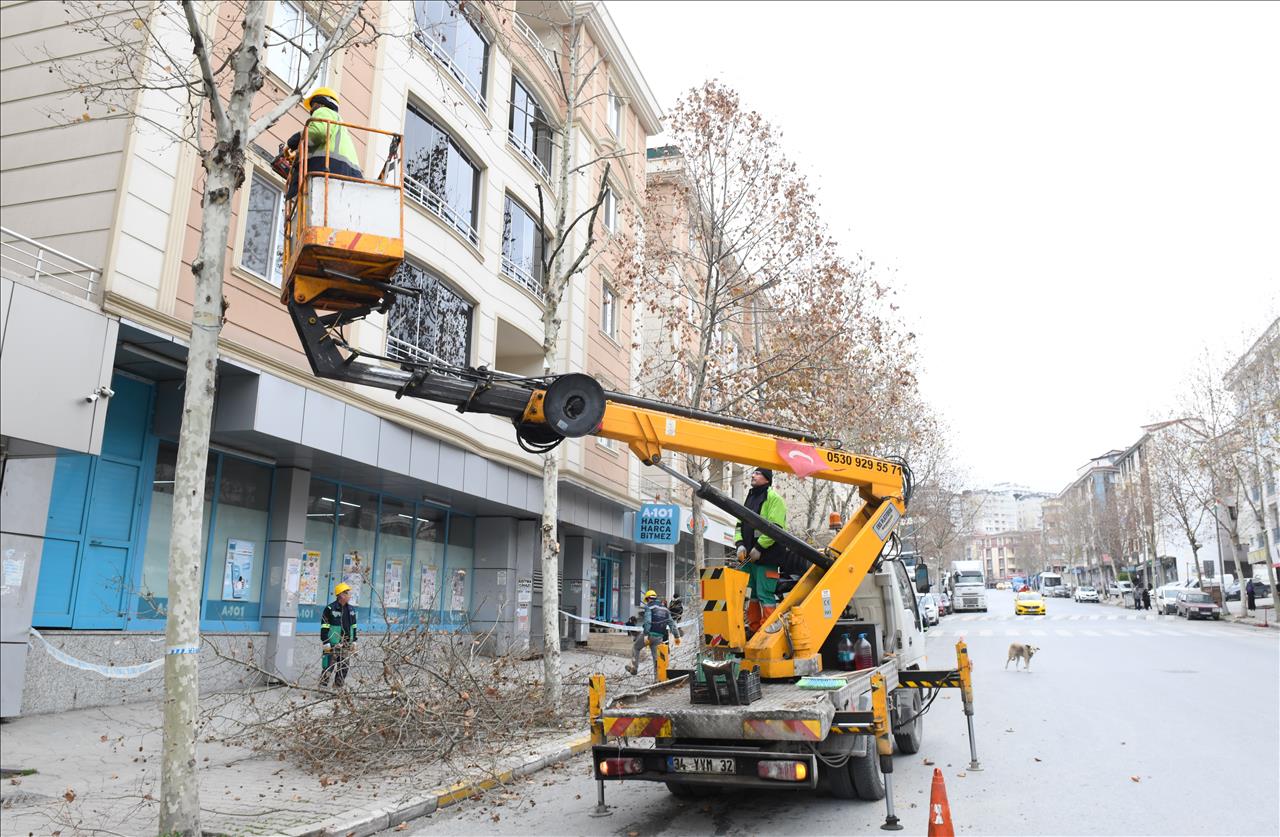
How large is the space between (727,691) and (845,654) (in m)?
2.40

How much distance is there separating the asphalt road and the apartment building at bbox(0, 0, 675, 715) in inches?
125

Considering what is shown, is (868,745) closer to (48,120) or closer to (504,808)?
(504,808)

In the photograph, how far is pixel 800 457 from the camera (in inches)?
298

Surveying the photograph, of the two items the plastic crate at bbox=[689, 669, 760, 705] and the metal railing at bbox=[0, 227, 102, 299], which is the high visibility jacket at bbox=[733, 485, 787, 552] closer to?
the plastic crate at bbox=[689, 669, 760, 705]

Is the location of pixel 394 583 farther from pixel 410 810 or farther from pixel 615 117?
pixel 615 117

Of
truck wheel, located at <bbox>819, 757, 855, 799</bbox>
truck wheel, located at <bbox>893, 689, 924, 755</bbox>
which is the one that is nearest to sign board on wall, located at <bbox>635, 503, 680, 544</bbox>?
truck wheel, located at <bbox>893, 689, 924, 755</bbox>

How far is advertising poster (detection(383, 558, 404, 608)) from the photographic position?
17.4 metres

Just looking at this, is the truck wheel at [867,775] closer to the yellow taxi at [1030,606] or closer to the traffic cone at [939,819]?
the traffic cone at [939,819]

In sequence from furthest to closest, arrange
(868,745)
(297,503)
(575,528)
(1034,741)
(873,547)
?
(575,528) → (297,503) → (1034,741) → (873,547) → (868,745)

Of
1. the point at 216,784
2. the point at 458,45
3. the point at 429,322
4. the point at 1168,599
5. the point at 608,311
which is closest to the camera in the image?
the point at 216,784

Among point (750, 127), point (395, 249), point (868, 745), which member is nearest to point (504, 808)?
point (868, 745)

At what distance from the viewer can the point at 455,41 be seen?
62.8ft

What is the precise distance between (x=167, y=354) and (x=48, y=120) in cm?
384

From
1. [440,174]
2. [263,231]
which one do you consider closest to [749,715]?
[263,231]
